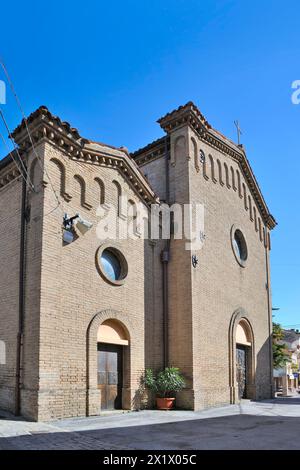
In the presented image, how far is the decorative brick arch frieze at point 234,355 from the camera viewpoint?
17328 mm

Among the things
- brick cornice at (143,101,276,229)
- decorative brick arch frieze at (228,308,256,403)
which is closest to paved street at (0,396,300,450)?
decorative brick arch frieze at (228,308,256,403)

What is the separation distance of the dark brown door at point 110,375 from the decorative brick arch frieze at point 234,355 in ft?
17.9

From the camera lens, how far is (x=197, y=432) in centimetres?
980

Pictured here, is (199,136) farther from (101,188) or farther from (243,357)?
(243,357)

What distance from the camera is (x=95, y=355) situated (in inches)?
489

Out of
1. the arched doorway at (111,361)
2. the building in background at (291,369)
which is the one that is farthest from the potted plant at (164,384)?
the building in background at (291,369)

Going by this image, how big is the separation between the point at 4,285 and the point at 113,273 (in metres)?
3.21

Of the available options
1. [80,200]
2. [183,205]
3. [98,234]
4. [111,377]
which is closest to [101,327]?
[111,377]

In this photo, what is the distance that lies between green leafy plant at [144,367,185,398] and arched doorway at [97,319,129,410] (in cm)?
97

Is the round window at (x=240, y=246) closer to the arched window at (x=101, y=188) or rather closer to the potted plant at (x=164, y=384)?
the potted plant at (x=164, y=384)

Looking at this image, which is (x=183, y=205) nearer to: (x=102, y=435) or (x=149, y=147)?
(x=149, y=147)

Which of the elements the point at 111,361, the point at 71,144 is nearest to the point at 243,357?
the point at 111,361

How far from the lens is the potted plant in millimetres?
14172

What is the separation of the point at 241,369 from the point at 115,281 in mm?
8408
